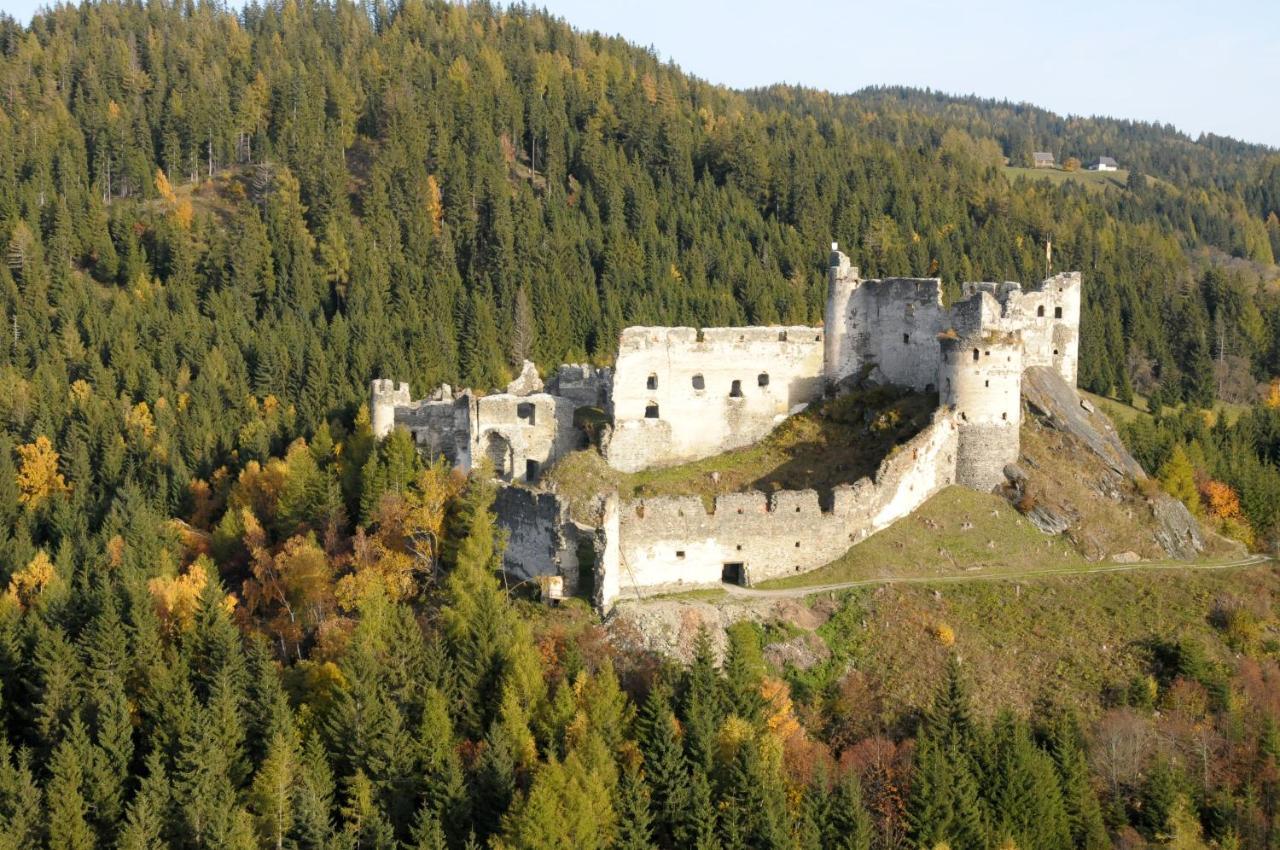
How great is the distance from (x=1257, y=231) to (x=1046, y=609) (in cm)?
14931

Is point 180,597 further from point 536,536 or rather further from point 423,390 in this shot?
point 423,390

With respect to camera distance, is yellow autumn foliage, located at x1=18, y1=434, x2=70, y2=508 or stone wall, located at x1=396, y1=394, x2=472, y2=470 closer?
stone wall, located at x1=396, y1=394, x2=472, y2=470

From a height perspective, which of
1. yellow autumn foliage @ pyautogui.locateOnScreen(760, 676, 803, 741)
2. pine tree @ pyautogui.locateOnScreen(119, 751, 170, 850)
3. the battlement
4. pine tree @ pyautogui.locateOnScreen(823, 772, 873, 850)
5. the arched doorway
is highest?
the battlement

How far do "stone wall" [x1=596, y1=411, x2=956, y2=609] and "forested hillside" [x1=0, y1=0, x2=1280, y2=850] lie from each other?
8.35 ft

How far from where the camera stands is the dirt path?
1628 inches

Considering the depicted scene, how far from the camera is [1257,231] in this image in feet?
566

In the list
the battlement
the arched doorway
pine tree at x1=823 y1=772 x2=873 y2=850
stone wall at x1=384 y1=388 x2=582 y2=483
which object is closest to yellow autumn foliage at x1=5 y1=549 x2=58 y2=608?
stone wall at x1=384 y1=388 x2=582 y2=483

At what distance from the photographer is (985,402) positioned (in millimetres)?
45688

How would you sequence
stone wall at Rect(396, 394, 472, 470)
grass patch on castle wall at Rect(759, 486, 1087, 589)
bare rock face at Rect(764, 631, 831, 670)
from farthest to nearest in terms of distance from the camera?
stone wall at Rect(396, 394, 472, 470)
grass patch on castle wall at Rect(759, 486, 1087, 589)
bare rock face at Rect(764, 631, 831, 670)

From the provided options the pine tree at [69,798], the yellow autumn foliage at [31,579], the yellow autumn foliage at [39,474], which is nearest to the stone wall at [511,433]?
the pine tree at [69,798]

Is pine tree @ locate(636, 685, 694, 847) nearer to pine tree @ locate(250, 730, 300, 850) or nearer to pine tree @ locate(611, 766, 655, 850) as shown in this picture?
pine tree @ locate(611, 766, 655, 850)

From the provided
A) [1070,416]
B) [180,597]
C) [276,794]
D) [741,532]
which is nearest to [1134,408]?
[1070,416]

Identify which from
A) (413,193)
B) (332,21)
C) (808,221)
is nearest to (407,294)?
(413,193)

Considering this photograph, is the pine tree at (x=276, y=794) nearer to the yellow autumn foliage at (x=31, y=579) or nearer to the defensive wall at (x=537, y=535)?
the defensive wall at (x=537, y=535)
